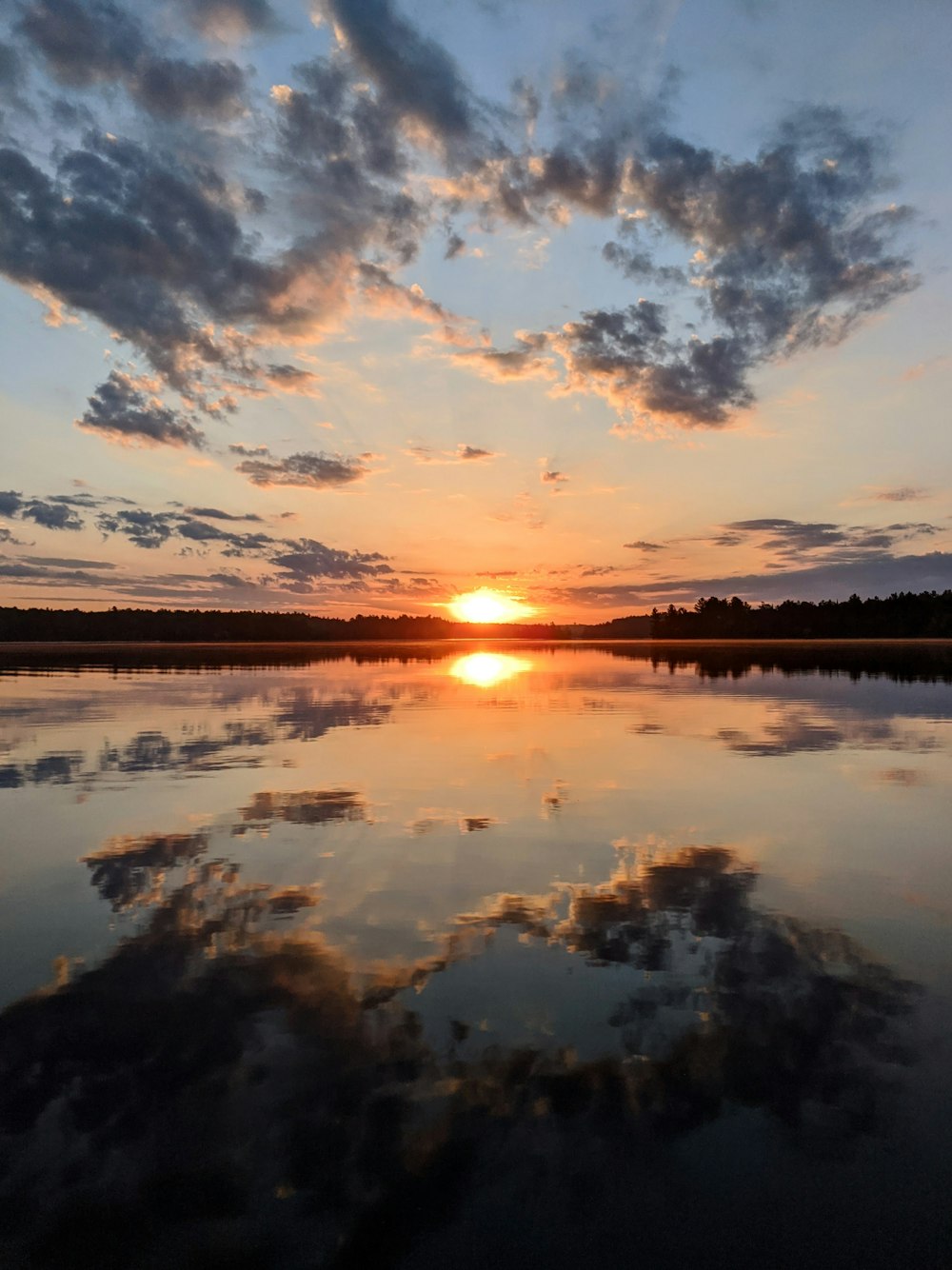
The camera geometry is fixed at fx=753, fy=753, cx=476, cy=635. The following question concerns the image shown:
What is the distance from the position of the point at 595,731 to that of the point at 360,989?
67.3 feet

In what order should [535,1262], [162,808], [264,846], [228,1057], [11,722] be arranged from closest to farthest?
[535,1262] → [228,1057] → [264,846] → [162,808] → [11,722]

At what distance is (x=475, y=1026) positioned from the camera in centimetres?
738

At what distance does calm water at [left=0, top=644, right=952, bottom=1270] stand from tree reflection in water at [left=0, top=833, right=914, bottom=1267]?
3 cm

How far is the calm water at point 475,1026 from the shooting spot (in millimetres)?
5137

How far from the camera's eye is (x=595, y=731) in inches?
1098

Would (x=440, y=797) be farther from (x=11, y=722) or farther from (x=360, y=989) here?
(x=11, y=722)

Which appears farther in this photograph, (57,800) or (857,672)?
(857,672)

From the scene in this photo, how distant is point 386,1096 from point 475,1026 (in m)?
1.31

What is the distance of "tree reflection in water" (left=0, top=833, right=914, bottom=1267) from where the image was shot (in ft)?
16.6

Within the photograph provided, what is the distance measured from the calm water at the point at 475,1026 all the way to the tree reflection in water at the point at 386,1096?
0.03 meters

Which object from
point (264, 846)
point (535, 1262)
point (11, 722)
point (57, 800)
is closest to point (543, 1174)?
point (535, 1262)

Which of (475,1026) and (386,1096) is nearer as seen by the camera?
(386,1096)

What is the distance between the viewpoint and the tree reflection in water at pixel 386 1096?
5051 mm

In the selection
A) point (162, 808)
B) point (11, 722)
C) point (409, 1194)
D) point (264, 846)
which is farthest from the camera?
point (11, 722)
